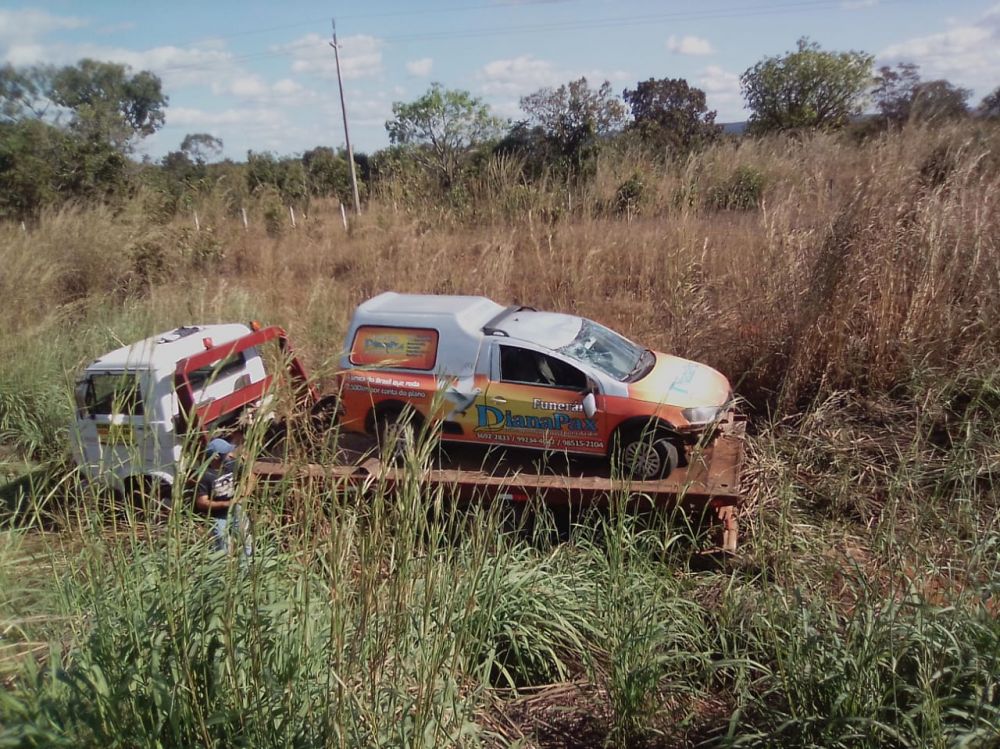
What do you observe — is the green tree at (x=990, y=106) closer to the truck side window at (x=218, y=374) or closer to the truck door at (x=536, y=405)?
the truck door at (x=536, y=405)

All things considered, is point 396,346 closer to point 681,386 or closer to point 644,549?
point 681,386

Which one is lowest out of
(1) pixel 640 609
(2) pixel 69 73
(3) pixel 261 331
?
(1) pixel 640 609

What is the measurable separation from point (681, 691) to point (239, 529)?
201 cm

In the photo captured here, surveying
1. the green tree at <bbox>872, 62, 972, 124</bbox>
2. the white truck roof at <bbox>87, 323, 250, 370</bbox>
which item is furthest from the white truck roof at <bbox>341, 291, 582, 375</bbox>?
the green tree at <bbox>872, 62, 972, 124</bbox>

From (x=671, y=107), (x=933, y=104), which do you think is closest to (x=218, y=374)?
(x=933, y=104)

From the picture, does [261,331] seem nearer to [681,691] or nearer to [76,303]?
[681,691]

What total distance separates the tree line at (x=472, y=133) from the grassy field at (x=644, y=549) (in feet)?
6.94

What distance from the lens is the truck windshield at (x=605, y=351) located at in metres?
5.77

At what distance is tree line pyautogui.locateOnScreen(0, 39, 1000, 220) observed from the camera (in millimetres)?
12297

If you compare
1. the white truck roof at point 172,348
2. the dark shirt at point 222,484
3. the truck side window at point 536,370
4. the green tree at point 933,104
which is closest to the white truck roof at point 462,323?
the truck side window at point 536,370

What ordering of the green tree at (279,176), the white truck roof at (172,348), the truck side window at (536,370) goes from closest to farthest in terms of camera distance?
the truck side window at (536,370) < the white truck roof at (172,348) < the green tree at (279,176)

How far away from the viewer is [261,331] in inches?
254

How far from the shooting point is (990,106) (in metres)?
9.26

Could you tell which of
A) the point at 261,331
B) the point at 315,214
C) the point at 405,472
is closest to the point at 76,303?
the point at 315,214
